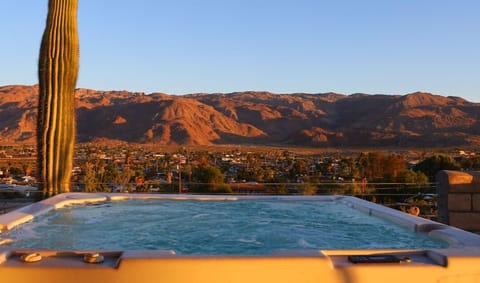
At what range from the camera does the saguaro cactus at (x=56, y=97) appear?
6.89 meters

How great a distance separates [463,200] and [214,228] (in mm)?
Answer: 2597

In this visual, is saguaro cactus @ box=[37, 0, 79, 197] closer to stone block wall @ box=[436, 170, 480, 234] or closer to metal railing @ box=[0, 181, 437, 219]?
metal railing @ box=[0, 181, 437, 219]

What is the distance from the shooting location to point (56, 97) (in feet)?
22.8

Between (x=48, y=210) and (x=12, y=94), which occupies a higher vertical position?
(x=12, y=94)

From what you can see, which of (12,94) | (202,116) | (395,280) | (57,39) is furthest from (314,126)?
(395,280)

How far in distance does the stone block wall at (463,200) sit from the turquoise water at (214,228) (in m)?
0.85

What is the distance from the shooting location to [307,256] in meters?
2.50

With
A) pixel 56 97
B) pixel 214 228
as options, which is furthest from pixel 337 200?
pixel 56 97

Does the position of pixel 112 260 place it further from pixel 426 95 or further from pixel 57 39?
pixel 426 95

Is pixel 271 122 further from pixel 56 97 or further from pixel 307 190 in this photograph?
pixel 56 97

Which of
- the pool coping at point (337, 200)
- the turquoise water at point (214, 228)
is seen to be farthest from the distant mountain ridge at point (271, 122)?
the turquoise water at point (214, 228)

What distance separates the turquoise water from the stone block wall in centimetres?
85

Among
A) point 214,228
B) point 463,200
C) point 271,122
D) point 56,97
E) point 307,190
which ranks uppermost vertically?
point 271,122

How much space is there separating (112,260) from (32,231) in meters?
2.24
